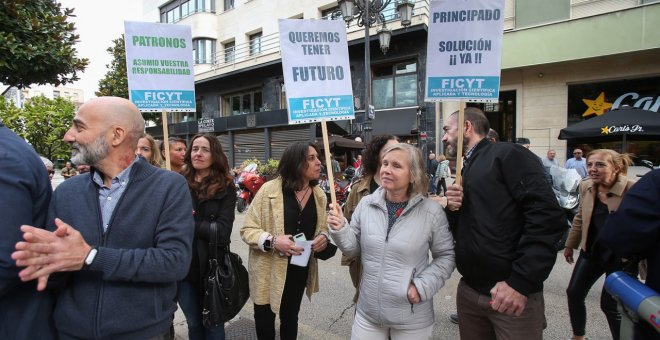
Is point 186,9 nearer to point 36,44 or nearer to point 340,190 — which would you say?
point 340,190

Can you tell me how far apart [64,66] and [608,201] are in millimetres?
6476

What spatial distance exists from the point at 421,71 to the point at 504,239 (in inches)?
590

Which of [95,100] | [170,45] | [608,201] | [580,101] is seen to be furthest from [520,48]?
[95,100]

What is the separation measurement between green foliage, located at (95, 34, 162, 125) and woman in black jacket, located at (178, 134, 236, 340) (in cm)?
2593

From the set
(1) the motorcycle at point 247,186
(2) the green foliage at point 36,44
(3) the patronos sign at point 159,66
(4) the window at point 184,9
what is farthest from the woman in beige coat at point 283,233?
(4) the window at point 184,9

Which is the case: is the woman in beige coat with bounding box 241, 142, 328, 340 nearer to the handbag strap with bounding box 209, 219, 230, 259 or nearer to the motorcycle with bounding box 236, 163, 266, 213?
the handbag strap with bounding box 209, 219, 230, 259

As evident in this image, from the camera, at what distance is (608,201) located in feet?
10.2

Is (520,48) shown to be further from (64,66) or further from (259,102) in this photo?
(259,102)

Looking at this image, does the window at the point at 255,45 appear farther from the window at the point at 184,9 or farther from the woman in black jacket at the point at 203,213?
the woman in black jacket at the point at 203,213

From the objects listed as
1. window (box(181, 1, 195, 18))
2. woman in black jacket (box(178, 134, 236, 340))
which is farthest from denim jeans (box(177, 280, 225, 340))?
window (box(181, 1, 195, 18))

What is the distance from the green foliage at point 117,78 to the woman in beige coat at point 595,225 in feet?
90.7

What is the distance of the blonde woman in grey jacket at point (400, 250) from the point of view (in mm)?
2119

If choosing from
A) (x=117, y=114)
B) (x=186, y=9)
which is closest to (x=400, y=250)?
(x=117, y=114)

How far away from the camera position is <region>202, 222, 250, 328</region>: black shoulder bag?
258cm
